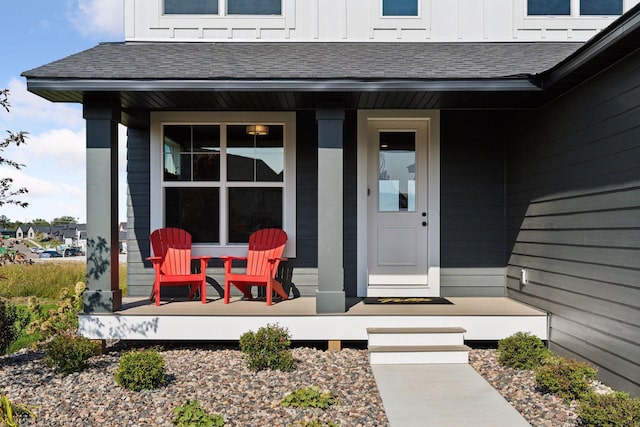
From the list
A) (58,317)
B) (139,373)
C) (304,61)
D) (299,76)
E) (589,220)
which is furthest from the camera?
(304,61)

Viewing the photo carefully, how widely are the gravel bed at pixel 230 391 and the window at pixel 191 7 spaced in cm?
388

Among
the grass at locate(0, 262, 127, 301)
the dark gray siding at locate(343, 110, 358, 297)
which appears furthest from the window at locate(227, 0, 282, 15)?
the grass at locate(0, 262, 127, 301)

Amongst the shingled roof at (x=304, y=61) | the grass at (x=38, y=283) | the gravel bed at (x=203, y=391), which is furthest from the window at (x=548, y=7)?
the grass at (x=38, y=283)

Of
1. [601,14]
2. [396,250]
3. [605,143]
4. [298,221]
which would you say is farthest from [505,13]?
[298,221]

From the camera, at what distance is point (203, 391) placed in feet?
11.0

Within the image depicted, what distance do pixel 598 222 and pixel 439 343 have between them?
5.21 ft

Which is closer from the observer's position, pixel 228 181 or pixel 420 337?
pixel 420 337

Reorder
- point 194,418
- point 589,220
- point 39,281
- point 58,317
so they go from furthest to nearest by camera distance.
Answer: point 39,281 → point 58,317 → point 589,220 → point 194,418

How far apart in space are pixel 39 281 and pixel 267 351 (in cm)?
680

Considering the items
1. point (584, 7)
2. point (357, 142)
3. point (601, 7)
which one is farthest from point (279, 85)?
point (601, 7)

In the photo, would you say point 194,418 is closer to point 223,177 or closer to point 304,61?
point 223,177

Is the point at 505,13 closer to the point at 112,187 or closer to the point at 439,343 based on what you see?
the point at 439,343

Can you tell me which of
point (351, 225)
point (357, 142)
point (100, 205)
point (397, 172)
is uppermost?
point (357, 142)

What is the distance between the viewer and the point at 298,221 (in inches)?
210
